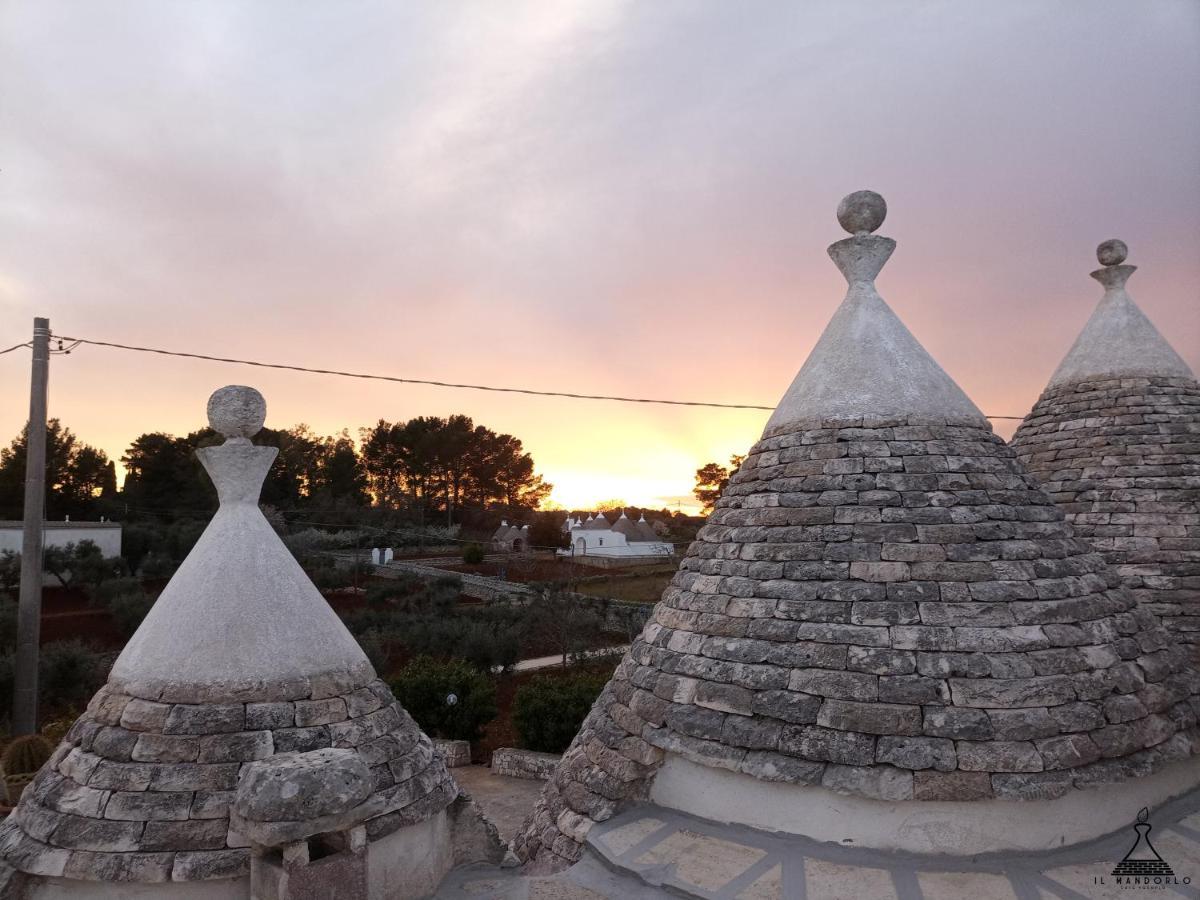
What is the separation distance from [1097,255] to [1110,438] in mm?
2281

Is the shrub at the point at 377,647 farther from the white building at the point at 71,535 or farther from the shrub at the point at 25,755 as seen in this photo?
the white building at the point at 71,535

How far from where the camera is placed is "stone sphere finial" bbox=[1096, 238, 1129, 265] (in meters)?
8.66

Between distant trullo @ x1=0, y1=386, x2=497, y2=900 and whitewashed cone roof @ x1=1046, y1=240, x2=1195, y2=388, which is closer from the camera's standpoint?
distant trullo @ x1=0, y1=386, x2=497, y2=900

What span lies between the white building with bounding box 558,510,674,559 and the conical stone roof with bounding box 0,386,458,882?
117 feet

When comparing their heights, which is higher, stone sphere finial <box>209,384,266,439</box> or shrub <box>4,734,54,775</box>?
stone sphere finial <box>209,384,266,439</box>

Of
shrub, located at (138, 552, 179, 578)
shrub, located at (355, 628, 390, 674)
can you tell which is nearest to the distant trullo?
shrub, located at (355, 628, 390, 674)

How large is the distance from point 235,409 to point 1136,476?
8.31 meters

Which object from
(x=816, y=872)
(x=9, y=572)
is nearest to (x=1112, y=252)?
(x=816, y=872)

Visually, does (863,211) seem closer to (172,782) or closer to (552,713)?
(172,782)

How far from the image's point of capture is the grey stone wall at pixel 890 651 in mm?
4668

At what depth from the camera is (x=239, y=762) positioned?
367 cm

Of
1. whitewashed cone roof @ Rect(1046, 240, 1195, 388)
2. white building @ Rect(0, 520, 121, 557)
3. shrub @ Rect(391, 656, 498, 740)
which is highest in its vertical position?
whitewashed cone roof @ Rect(1046, 240, 1195, 388)

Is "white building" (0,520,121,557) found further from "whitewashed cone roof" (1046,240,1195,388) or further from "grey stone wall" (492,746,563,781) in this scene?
"whitewashed cone roof" (1046,240,1195,388)

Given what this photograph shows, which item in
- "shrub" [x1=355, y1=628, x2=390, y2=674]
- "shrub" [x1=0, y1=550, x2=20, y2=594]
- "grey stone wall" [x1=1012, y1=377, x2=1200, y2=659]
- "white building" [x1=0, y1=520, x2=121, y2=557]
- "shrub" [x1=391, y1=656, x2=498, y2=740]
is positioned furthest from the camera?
"white building" [x1=0, y1=520, x2=121, y2=557]
